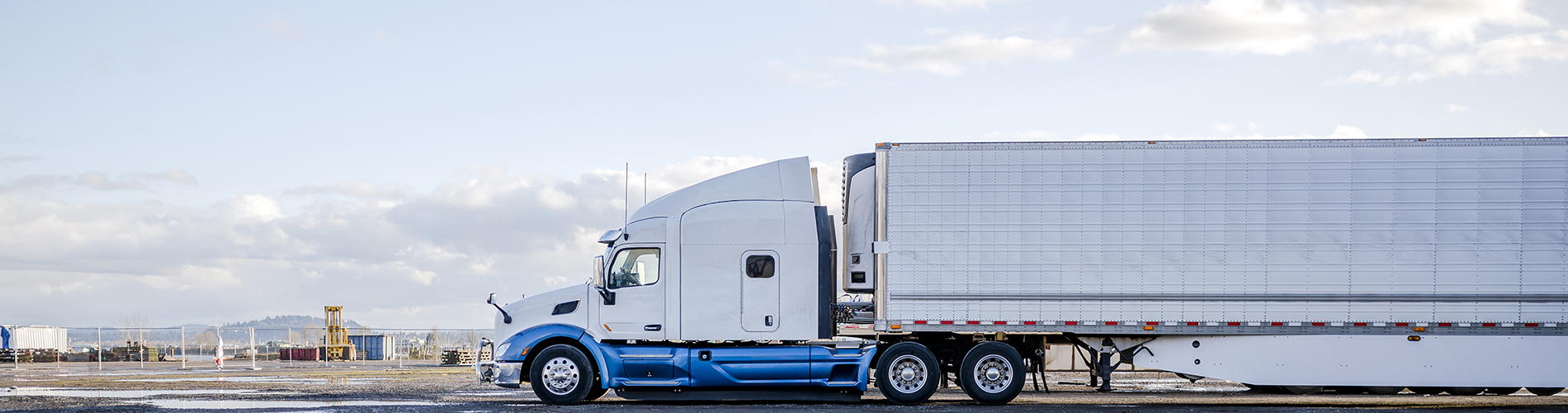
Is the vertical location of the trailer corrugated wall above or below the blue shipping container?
above

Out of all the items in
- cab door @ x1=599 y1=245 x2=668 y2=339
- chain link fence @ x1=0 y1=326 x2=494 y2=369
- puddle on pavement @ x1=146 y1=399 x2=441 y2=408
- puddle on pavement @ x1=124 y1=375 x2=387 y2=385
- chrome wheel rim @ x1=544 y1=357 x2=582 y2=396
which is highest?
cab door @ x1=599 y1=245 x2=668 y2=339

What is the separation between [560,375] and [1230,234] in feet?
30.8

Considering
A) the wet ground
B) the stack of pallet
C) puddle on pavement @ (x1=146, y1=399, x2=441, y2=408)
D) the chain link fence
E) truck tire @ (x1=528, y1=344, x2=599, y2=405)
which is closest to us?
the wet ground

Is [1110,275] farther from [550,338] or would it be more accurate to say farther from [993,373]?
[550,338]

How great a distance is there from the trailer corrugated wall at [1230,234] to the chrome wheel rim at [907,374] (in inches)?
29.0

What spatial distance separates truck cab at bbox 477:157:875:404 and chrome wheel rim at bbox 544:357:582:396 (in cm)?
2

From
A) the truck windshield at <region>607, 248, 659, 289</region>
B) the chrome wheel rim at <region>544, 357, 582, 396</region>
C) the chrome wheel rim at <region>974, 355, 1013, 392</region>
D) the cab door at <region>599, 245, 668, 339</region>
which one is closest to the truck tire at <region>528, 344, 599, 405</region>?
the chrome wheel rim at <region>544, 357, 582, 396</region>

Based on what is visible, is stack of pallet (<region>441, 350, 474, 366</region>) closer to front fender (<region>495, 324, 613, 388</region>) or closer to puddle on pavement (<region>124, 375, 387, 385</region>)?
puddle on pavement (<region>124, 375, 387, 385</region>)

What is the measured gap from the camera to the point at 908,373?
16.0 m

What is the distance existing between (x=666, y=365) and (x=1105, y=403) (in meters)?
6.40

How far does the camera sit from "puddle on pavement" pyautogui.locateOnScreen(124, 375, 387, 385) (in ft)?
79.6

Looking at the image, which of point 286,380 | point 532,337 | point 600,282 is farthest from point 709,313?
point 286,380

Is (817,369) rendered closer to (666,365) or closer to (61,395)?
(666,365)

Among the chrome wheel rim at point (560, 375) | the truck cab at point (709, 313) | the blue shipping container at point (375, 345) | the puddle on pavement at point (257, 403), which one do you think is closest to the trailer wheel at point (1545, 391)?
the truck cab at point (709, 313)
